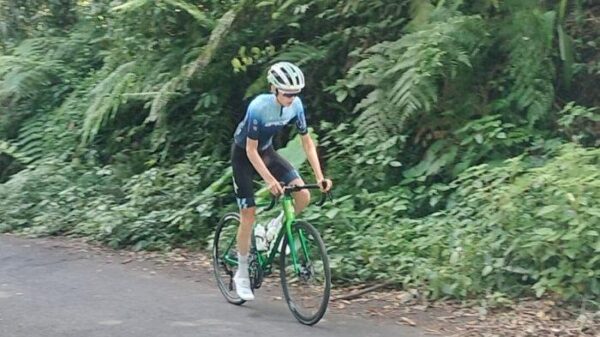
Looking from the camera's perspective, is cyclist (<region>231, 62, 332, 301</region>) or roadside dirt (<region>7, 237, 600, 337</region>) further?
cyclist (<region>231, 62, 332, 301</region>)

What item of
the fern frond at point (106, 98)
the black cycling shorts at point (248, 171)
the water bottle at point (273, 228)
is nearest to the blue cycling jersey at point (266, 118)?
the black cycling shorts at point (248, 171)

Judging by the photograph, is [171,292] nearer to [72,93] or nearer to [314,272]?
[314,272]

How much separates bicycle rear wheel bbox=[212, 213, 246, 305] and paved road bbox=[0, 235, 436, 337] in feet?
0.42

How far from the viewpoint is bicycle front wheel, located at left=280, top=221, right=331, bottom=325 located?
652cm

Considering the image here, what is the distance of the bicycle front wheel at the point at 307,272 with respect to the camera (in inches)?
257

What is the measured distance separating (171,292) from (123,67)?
464 cm

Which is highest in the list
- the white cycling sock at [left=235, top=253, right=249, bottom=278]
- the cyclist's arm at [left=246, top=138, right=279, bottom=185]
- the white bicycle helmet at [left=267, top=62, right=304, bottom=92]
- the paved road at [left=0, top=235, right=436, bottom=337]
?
the white bicycle helmet at [left=267, top=62, right=304, bottom=92]

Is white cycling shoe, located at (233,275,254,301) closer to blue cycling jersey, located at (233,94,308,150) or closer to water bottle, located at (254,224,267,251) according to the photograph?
water bottle, located at (254,224,267,251)

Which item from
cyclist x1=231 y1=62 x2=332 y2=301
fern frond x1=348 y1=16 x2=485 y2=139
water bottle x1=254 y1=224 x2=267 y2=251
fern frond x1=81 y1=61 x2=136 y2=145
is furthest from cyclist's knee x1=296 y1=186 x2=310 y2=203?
fern frond x1=81 y1=61 x2=136 y2=145

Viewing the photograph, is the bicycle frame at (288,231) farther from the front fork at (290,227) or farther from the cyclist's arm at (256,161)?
the cyclist's arm at (256,161)

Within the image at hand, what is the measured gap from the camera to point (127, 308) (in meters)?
7.18

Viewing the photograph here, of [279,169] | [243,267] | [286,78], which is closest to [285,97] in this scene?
[286,78]

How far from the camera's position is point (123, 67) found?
11508 millimetres

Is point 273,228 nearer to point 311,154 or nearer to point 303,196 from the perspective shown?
point 303,196
